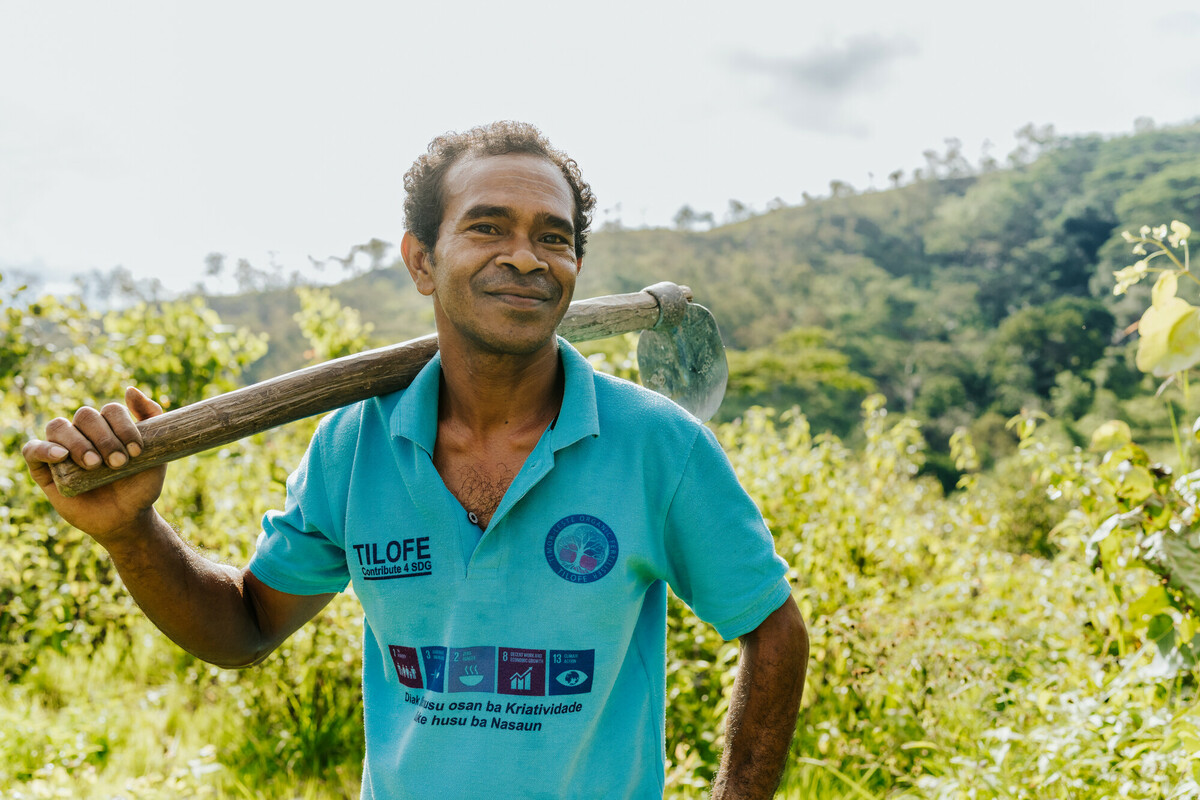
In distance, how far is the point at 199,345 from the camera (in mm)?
5055

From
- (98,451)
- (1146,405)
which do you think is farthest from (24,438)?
(1146,405)

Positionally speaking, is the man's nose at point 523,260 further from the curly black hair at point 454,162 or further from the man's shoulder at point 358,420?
the man's shoulder at point 358,420

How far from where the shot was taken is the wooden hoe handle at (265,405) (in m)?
1.41

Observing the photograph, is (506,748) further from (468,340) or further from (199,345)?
(199,345)

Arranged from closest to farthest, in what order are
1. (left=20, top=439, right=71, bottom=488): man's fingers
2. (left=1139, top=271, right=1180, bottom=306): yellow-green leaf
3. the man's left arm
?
(left=20, top=439, right=71, bottom=488): man's fingers
the man's left arm
(left=1139, top=271, right=1180, bottom=306): yellow-green leaf

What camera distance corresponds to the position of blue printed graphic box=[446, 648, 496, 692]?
1.36 metres

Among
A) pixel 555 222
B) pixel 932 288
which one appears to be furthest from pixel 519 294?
pixel 932 288

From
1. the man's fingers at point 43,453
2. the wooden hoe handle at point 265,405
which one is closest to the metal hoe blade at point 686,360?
the wooden hoe handle at point 265,405

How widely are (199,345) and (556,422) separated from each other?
168 inches

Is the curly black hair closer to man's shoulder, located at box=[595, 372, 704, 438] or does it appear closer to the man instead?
the man

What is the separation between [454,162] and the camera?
65.3 inches

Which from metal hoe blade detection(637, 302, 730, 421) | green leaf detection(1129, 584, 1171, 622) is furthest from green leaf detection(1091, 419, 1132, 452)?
metal hoe blade detection(637, 302, 730, 421)

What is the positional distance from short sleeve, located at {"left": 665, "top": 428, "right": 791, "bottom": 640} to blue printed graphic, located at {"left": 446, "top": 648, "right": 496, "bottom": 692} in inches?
14.1

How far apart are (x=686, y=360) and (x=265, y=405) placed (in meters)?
1.12
